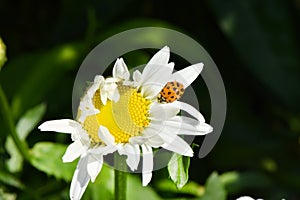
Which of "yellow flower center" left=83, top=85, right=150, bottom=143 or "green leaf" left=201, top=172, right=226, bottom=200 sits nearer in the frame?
"yellow flower center" left=83, top=85, right=150, bottom=143

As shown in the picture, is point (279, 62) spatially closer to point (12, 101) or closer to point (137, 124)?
point (12, 101)

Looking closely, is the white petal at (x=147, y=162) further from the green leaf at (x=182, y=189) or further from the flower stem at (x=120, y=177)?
the green leaf at (x=182, y=189)

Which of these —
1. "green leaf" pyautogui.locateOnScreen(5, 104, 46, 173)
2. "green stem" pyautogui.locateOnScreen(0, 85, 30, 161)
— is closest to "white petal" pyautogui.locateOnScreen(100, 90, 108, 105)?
"green stem" pyautogui.locateOnScreen(0, 85, 30, 161)

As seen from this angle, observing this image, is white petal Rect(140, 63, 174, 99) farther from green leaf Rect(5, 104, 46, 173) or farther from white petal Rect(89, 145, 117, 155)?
green leaf Rect(5, 104, 46, 173)

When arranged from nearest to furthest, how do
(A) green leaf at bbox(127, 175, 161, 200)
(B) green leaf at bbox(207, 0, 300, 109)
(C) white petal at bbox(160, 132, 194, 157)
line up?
(C) white petal at bbox(160, 132, 194, 157), (A) green leaf at bbox(127, 175, 161, 200), (B) green leaf at bbox(207, 0, 300, 109)

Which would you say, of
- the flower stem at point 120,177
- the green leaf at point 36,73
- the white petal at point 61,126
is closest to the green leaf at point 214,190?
the flower stem at point 120,177

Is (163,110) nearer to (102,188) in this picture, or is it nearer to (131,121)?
(131,121)
